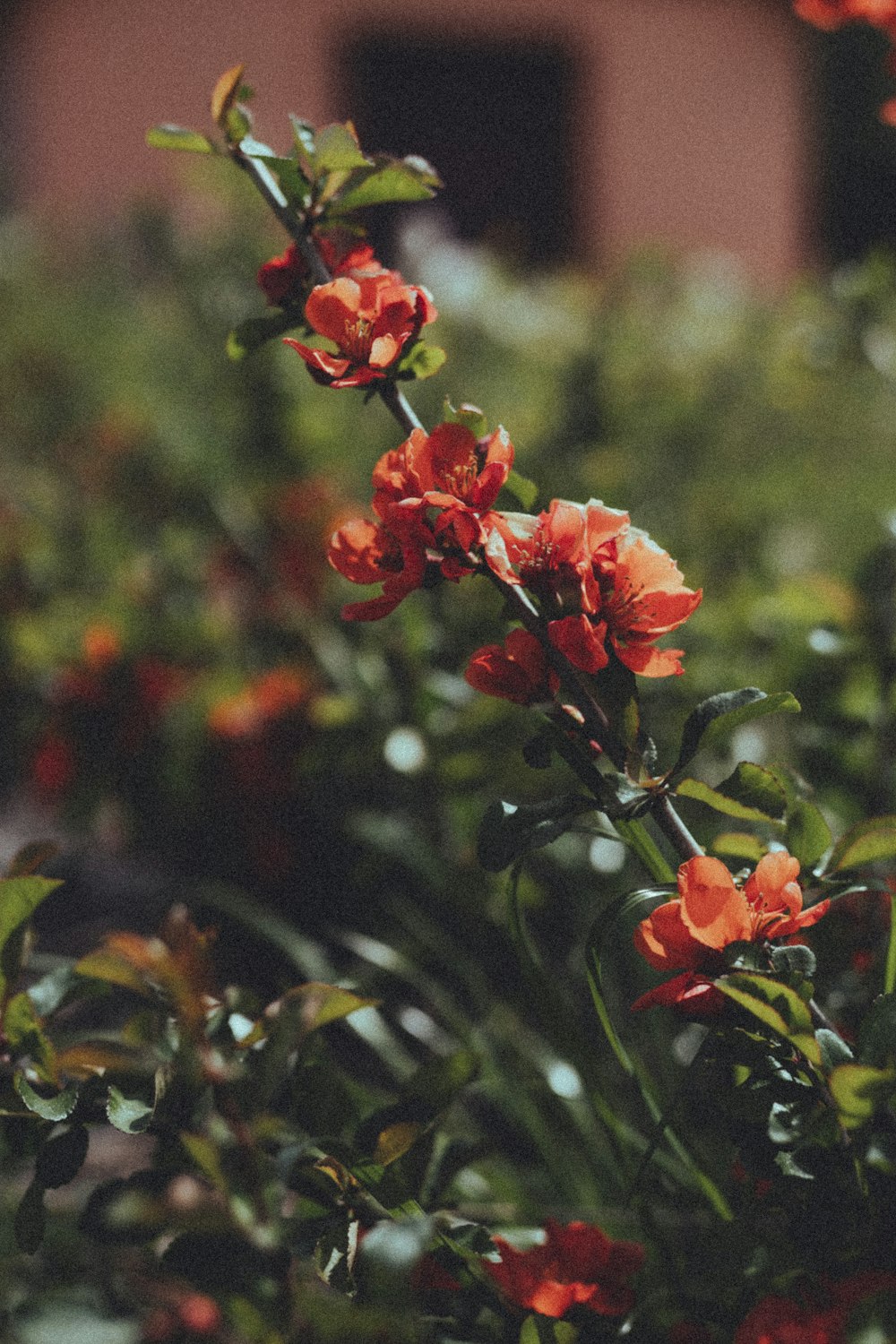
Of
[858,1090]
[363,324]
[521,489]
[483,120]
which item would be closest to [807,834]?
[858,1090]

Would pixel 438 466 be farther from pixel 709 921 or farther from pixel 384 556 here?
pixel 709 921

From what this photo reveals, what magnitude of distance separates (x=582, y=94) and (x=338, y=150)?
26.9ft

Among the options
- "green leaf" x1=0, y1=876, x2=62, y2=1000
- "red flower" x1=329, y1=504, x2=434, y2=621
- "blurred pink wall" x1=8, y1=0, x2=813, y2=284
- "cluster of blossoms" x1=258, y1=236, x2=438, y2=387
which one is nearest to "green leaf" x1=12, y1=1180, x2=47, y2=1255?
"green leaf" x1=0, y1=876, x2=62, y2=1000

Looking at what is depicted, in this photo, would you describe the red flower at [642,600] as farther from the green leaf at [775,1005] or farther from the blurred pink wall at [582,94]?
the blurred pink wall at [582,94]

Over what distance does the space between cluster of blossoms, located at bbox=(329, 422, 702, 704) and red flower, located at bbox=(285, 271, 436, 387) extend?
0.05 metres

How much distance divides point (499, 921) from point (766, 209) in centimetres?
847

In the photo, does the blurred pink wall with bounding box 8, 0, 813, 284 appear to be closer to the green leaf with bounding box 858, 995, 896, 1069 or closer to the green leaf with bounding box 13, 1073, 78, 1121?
the green leaf with bounding box 13, 1073, 78, 1121

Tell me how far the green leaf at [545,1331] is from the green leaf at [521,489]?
0.43 meters

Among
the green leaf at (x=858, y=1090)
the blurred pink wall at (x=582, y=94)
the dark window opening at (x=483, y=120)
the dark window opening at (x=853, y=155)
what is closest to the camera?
the green leaf at (x=858, y=1090)

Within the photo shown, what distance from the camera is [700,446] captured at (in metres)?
2.85

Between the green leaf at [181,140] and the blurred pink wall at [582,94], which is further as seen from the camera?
the blurred pink wall at [582,94]

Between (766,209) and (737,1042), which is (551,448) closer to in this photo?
(737,1042)

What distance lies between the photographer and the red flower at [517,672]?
59cm

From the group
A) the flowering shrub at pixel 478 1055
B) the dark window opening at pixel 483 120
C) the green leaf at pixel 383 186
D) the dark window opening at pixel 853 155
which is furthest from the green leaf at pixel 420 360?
the dark window opening at pixel 853 155
